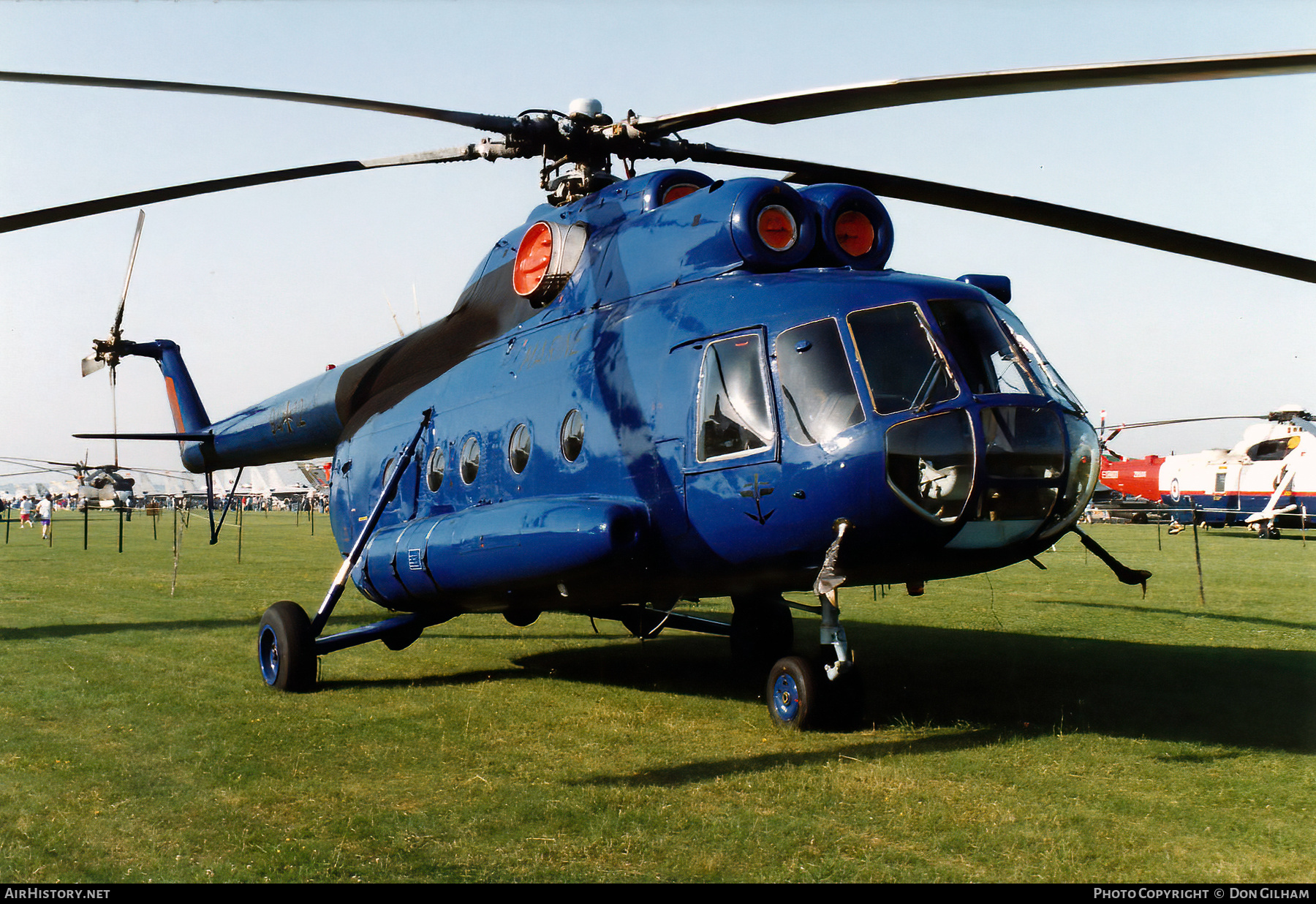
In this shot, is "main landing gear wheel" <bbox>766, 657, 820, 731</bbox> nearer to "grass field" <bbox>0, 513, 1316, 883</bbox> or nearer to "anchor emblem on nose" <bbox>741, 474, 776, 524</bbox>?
"grass field" <bbox>0, 513, 1316, 883</bbox>

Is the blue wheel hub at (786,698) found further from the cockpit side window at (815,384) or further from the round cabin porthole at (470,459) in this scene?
the round cabin porthole at (470,459)

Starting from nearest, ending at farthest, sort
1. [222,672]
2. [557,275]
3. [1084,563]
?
[557,275] < [222,672] < [1084,563]

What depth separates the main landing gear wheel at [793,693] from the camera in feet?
26.2

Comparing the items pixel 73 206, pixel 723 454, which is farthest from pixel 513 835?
pixel 73 206

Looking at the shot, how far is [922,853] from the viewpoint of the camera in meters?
5.43

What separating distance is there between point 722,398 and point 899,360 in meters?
1.38

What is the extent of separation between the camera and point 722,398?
775 centimetres

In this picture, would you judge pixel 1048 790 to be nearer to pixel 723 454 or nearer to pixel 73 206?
pixel 723 454

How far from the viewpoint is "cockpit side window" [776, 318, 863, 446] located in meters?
7.08

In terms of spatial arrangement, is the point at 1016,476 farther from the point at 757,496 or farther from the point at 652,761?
the point at 652,761

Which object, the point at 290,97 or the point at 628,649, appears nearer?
the point at 290,97

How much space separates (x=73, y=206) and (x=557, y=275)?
13.3 ft

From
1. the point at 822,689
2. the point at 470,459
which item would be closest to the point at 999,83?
the point at 822,689

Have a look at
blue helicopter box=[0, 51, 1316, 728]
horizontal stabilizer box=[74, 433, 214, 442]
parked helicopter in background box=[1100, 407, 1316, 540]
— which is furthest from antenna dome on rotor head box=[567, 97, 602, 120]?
parked helicopter in background box=[1100, 407, 1316, 540]
